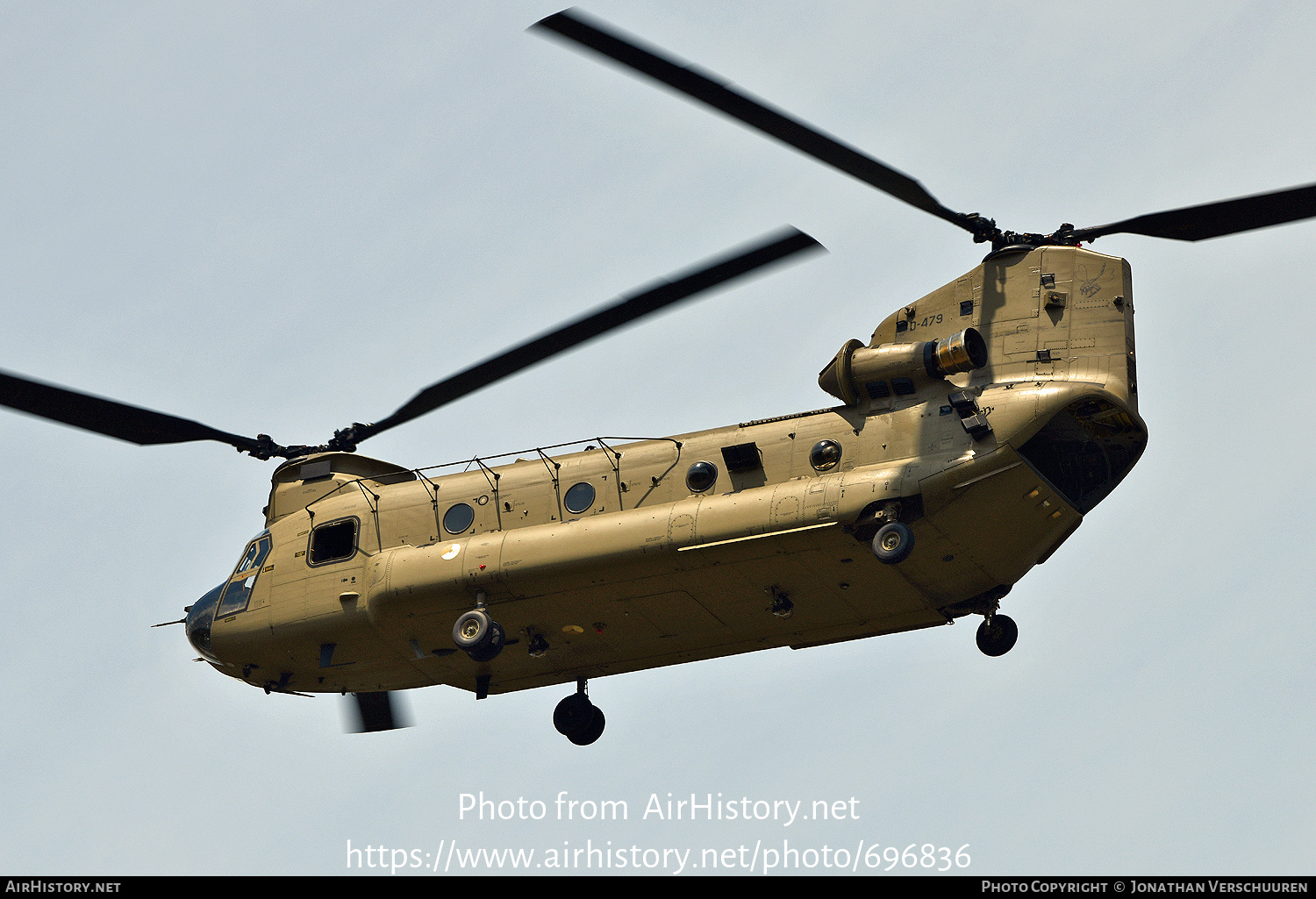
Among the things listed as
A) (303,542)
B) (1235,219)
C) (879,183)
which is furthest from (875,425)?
(303,542)

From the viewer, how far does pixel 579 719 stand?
34688 mm

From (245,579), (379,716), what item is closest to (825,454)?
(379,716)

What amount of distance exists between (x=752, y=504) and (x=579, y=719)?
717 cm

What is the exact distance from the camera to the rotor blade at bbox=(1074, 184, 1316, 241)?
27.0 metres

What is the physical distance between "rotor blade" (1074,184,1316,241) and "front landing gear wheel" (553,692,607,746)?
526 inches

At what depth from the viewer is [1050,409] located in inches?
1134

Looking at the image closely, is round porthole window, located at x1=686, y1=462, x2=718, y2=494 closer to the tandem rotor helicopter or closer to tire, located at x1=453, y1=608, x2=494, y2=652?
the tandem rotor helicopter

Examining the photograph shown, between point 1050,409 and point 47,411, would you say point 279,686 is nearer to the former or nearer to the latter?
point 47,411

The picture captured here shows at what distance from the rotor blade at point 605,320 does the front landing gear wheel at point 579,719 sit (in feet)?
20.2

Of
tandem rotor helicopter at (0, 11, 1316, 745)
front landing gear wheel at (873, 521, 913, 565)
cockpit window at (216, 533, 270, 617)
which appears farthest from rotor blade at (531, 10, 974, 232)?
cockpit window at (216, 533, 270, 617)

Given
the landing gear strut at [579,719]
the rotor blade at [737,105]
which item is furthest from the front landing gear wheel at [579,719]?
the rotor blade at [737,105]

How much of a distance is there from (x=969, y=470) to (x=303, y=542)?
42.3 feet

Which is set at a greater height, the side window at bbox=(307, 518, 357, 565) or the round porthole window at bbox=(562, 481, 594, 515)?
the side window at bbox=(307, 518, 357, 565)

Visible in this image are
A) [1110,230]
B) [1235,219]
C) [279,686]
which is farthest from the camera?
[279,686]
